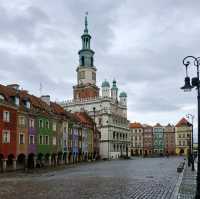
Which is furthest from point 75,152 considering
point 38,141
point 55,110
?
point 38,141

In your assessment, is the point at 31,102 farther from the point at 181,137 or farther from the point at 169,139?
the point at 169,139

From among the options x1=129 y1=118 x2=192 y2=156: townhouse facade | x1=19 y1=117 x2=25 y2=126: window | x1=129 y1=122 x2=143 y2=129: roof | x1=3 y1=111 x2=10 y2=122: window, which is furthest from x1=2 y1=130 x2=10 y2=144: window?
x1=129 y1=122 x2=143 y2=129: roof

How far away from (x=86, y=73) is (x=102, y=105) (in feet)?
44.5

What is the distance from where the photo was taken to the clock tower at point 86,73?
427ft

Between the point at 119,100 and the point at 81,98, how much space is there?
17154 mm

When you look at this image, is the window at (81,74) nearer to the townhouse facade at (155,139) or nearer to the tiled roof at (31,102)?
the tiled roof at (31,102)

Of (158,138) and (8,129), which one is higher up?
(8,129)

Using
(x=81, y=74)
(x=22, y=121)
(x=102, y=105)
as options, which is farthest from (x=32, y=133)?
(x=81, y=74)

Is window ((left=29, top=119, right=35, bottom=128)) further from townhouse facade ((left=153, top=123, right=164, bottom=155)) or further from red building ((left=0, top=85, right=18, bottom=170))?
townhouse facade ((left=153, top=123, right=164, bottom=155))

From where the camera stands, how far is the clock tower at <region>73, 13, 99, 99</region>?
130000mm

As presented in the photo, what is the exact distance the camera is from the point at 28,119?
189 ft

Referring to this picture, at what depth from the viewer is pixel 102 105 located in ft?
409

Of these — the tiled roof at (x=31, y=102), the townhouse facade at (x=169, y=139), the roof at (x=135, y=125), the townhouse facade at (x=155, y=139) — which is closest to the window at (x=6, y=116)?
the tiled roof at (x=31, y=102)

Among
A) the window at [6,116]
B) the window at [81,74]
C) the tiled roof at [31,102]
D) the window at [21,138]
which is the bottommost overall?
the window at [21,138]
